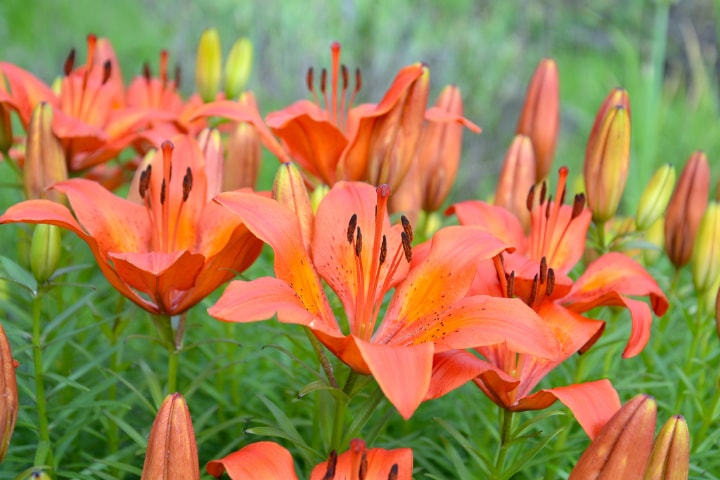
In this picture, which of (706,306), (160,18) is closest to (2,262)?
(706,306)

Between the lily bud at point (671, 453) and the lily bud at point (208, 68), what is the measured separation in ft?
3.33

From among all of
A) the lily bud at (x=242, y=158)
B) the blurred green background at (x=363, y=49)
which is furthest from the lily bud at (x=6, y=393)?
the blurred green background at (x=363, y=49)

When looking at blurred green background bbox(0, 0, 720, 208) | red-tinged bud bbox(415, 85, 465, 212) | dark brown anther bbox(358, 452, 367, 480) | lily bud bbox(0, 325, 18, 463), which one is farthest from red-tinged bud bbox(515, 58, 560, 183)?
blurred green background bbox(0, 0, 720, 208)

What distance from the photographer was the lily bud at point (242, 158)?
134cm

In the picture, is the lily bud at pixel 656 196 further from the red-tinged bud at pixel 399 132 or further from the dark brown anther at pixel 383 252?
the dark brown anther at pixel 383 252

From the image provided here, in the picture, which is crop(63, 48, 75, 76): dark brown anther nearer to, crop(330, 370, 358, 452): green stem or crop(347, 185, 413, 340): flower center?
crop(347, 185, 413, 340): flower center

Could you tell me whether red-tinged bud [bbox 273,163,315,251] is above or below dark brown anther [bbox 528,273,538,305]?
above

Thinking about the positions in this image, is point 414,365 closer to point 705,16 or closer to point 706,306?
point 706,306

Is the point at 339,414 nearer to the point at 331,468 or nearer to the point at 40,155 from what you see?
the point at 331,468

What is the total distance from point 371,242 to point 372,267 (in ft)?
0.20

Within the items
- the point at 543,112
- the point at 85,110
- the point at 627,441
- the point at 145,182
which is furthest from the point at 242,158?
the point at 627,441

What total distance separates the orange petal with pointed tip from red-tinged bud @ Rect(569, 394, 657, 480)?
0.28 m

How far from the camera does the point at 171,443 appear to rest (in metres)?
0.77

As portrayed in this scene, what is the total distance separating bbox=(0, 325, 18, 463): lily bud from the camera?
79 cm
